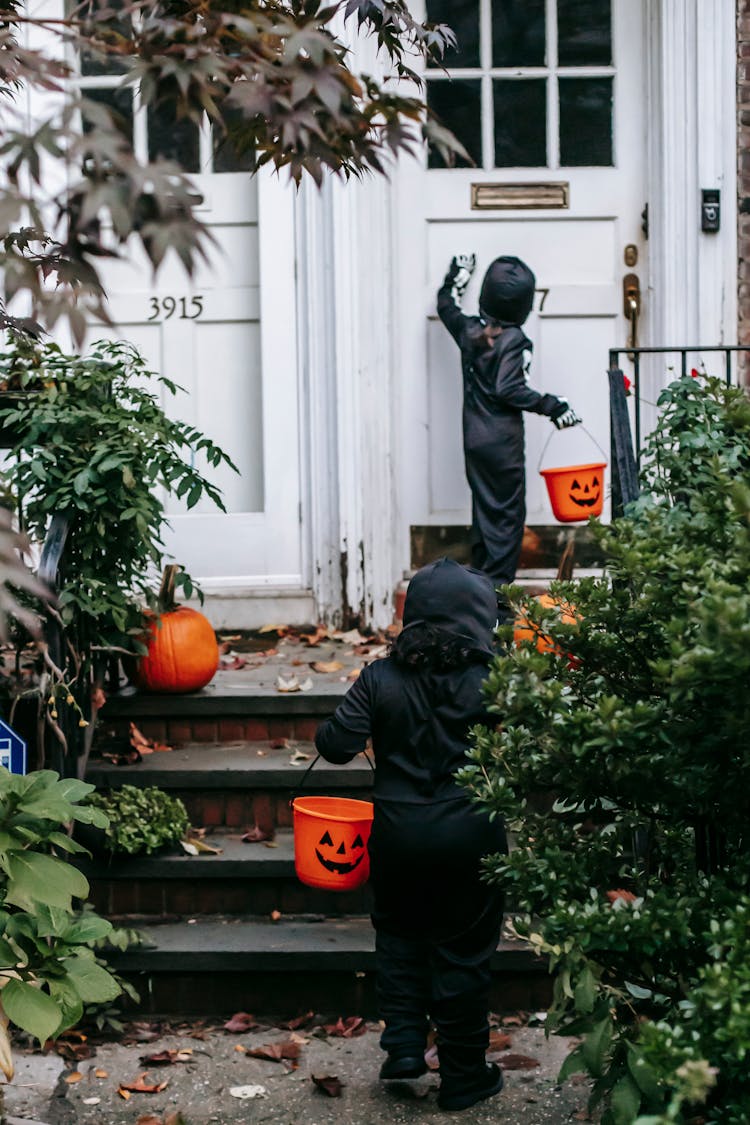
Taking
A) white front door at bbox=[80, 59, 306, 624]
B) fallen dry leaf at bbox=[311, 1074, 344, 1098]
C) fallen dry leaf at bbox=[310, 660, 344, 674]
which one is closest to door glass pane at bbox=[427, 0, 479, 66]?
white front door at bbox=[80, 59, 306, 624]

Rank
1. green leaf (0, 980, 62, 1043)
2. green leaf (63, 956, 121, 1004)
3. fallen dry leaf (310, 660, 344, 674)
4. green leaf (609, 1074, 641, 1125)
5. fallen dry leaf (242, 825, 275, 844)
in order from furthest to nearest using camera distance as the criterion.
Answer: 1. fallen dry leaf (310, 660, 344, 674)
2. fallen dry leaf (242, 825, 275, 844)
3. green leaf (63, 956, 121, 1004)
4. green leaf (0, 980, 62, 1043)
5. green leaf (609, 1074, 641, 1125)

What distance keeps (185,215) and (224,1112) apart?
8.39 ft

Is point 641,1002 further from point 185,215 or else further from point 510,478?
point 510,478

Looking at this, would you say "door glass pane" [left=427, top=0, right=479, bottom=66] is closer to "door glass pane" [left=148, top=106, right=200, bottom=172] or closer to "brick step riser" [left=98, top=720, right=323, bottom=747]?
"door glass pane" [left=148, top=106, right=200, bottom=172]

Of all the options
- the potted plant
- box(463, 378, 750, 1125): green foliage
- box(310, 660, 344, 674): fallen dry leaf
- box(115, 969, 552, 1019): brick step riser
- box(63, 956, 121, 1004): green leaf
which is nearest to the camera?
box(463, 378, 750, 1125): green foliage

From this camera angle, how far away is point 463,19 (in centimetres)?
614

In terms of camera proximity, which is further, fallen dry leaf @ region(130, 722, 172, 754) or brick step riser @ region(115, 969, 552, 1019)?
fallen dry leaf @ region(130, 722, 172, 754)

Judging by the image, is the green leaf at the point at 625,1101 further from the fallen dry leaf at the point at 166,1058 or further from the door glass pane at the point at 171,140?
the door glass pane at the point at 171,140

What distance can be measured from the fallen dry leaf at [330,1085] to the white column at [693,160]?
11.6ft

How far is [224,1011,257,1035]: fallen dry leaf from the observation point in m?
4.13

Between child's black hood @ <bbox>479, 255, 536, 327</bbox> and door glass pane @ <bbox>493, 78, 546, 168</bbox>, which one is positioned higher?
door glass pane @ <bbox>493, 78, 546, 168</bbox>

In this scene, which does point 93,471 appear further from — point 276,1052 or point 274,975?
point 276,1052

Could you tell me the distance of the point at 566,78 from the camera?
6.16m

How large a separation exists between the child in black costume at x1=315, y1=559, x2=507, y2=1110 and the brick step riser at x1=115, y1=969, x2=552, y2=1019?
1.42ft
